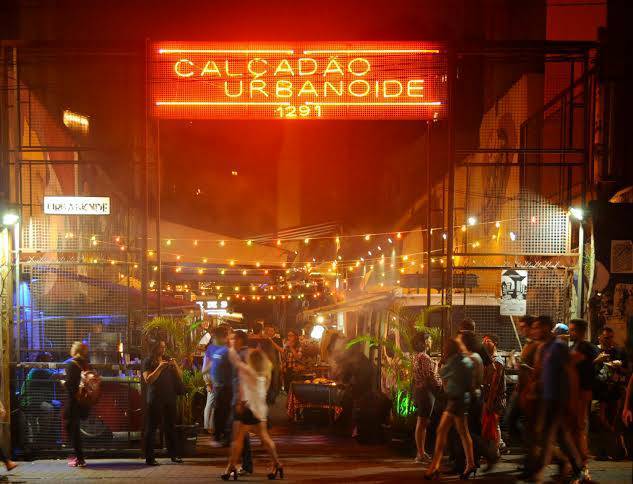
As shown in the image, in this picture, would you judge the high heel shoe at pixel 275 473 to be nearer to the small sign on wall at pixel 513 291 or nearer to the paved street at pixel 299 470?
the paved street at pixel 299 470

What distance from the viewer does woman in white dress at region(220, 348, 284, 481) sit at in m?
8.34

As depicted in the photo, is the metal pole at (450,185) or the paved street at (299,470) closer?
the paved street at (299,470)

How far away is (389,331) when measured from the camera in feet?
46.7

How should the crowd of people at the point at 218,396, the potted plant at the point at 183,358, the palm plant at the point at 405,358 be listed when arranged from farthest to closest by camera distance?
the palm plant at the point at 405,358 → the potted plant at the point at 183,358 → the crowd of people at the point at 218,396

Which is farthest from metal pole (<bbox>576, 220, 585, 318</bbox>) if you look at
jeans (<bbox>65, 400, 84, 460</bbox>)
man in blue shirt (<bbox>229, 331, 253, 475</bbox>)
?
jeans (<bbox>65, 400, 84, 460</bbox>)

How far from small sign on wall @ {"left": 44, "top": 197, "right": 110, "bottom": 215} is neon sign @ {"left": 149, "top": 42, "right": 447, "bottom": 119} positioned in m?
1.65

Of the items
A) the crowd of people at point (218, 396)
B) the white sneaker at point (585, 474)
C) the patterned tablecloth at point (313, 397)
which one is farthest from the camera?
the patterned tablecloth at point (313, 397)

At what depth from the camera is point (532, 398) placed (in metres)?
7.82

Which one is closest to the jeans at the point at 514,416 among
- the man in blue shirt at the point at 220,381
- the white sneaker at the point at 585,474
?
the white sneaker at the point at 585,474

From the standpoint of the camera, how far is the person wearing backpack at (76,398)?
9.17 metres

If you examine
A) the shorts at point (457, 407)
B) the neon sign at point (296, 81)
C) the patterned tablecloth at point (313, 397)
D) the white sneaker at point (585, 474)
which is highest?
the neon sign at point (296, 81)

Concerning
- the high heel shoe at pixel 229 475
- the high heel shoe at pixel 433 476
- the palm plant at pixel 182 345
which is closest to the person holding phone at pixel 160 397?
the palm plant at pixel 182 345

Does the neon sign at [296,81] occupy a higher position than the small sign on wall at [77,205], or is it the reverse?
the neon sign at [296,81]

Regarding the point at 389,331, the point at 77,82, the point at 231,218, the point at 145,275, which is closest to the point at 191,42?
the point at 145,275
